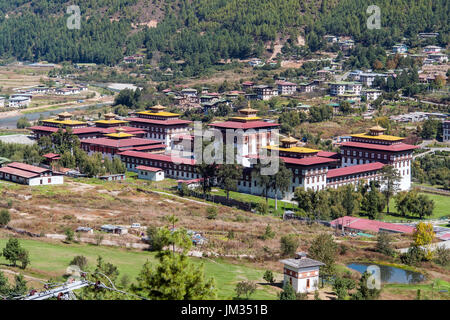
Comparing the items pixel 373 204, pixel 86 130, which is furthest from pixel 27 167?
pixel 373 204

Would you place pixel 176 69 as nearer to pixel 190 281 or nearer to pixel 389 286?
pixel 389 286

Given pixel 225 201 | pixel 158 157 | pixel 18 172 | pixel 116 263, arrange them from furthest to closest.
→ pixel 158 157, pixel 18 172, pixel 225 201, pixel 116 263

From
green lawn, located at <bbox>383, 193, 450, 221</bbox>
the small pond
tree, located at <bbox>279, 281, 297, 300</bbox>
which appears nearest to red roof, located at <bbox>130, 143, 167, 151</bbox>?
green lawn, located at <bbox>383, 193, 450, 221</bbox>

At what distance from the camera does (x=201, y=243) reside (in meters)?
46.3

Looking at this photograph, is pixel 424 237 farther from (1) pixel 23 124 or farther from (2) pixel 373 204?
(1) pixel 23 124

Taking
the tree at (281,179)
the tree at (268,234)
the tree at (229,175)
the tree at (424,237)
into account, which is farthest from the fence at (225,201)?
the tree at (424,237)

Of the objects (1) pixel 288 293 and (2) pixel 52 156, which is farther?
(2) pixel 52 156

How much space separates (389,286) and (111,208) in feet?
81.1

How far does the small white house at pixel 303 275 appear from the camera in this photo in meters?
36.8

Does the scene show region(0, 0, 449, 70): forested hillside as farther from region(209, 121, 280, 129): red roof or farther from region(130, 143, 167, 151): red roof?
region(209, 121, 280, 129): red roof

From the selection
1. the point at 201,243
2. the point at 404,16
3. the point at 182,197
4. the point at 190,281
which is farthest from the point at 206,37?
the point at 190,281

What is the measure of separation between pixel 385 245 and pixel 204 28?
129997mm

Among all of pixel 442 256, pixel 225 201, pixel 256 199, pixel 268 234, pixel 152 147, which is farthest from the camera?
pixel 152 147

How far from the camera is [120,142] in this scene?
81.6 m
